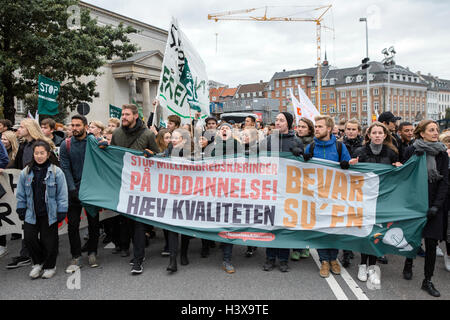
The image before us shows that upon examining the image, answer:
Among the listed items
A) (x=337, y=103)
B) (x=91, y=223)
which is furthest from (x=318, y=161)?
(x=337, y=103)

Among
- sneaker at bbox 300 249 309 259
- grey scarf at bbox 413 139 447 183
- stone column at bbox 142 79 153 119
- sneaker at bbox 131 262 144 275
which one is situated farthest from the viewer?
stone column at bbox 142 79 153 119

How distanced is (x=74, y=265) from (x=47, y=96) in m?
6.58

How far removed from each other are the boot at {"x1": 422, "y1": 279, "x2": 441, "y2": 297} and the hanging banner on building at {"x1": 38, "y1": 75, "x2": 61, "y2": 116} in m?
9.39

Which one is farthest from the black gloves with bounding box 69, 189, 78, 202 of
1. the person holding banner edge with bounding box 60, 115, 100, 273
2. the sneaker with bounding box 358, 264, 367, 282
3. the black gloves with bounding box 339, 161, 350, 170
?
the sneaker with bounding box 358, 264, 367, 282

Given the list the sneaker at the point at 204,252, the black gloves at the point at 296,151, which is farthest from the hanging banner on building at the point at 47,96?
the black gloves at the point at 296,151

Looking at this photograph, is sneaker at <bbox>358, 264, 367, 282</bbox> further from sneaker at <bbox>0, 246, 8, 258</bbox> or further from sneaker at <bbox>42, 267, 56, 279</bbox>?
sneaker at <bbox>0, 246, 8, 258</bbox>

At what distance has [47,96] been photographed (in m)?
10.1

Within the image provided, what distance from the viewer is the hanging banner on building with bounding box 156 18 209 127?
659cm

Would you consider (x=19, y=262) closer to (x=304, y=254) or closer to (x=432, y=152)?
(x=304, y=254)

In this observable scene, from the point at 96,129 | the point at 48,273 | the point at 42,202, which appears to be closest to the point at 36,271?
the point at 48,273

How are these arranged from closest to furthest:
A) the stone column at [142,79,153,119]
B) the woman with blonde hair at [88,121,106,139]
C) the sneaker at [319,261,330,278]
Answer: the sneaker at [319,261,330,278] < the woman with blonde hair at [88,121,106,139] < the stone column at [142,79,153,119]

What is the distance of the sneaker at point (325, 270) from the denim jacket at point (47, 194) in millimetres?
3349
